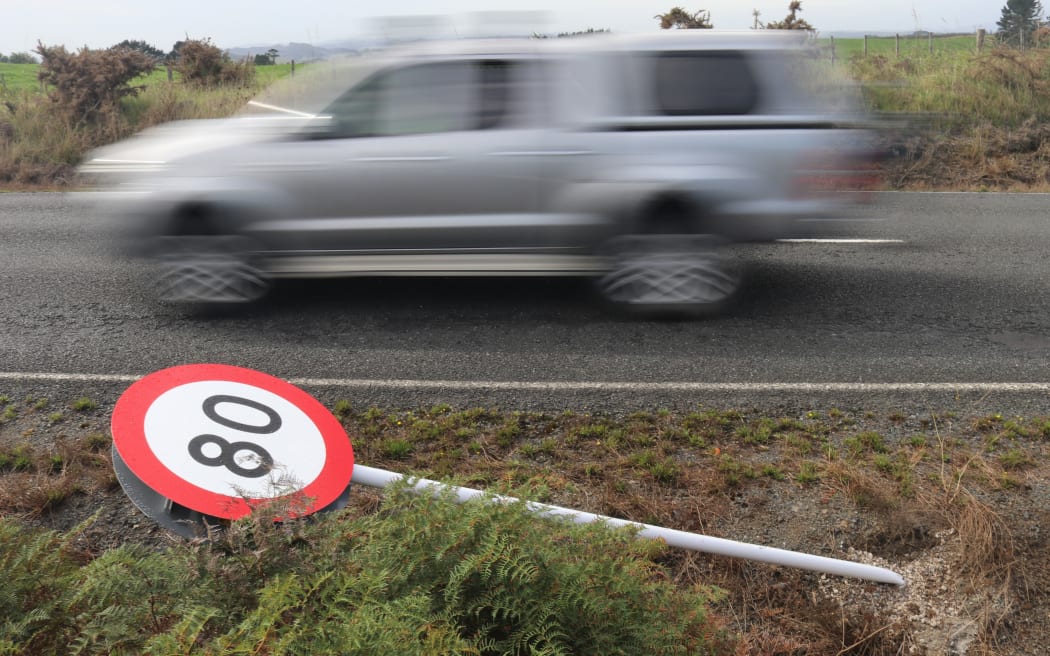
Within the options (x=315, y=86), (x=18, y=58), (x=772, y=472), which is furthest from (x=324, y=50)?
(x=18, y=58)

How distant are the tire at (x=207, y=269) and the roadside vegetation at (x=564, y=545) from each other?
1625 millimetres

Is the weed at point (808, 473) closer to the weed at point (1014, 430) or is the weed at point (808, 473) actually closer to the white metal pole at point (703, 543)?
the white metal pole at point (703, 543)

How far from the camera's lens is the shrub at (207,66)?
61.9ft

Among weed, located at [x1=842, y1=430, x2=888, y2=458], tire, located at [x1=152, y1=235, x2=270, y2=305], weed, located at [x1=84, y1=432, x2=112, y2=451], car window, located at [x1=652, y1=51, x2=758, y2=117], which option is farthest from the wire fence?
weed, located at [x1=84, y1=432, x2=112, y2=451]

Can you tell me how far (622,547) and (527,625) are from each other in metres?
0.53

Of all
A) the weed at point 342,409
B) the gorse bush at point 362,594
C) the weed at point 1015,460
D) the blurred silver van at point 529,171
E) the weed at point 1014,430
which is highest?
the blurred silver van at point 529,171

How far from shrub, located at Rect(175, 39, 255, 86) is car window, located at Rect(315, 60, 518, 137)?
561 inches

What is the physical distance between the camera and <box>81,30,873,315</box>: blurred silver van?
19.9 ft

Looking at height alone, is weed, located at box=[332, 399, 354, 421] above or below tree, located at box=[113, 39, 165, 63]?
below

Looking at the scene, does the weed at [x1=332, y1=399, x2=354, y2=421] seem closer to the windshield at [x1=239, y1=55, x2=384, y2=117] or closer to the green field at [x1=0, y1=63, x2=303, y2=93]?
the windshield at [x1=239, y1=55, x2=384, y2=117]

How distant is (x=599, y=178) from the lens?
19.9 feet

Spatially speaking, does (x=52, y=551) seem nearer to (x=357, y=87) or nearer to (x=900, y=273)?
(x=357, y=87)

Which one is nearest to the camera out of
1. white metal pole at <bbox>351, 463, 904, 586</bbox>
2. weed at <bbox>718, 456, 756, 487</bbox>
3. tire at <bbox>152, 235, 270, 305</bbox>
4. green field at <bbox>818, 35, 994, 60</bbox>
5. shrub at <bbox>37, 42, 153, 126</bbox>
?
white metal pole at <bbox>351, 463, 904, 586</bbox>

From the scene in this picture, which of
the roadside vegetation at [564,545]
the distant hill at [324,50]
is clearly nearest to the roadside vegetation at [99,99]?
the distant hill at [324,50]
